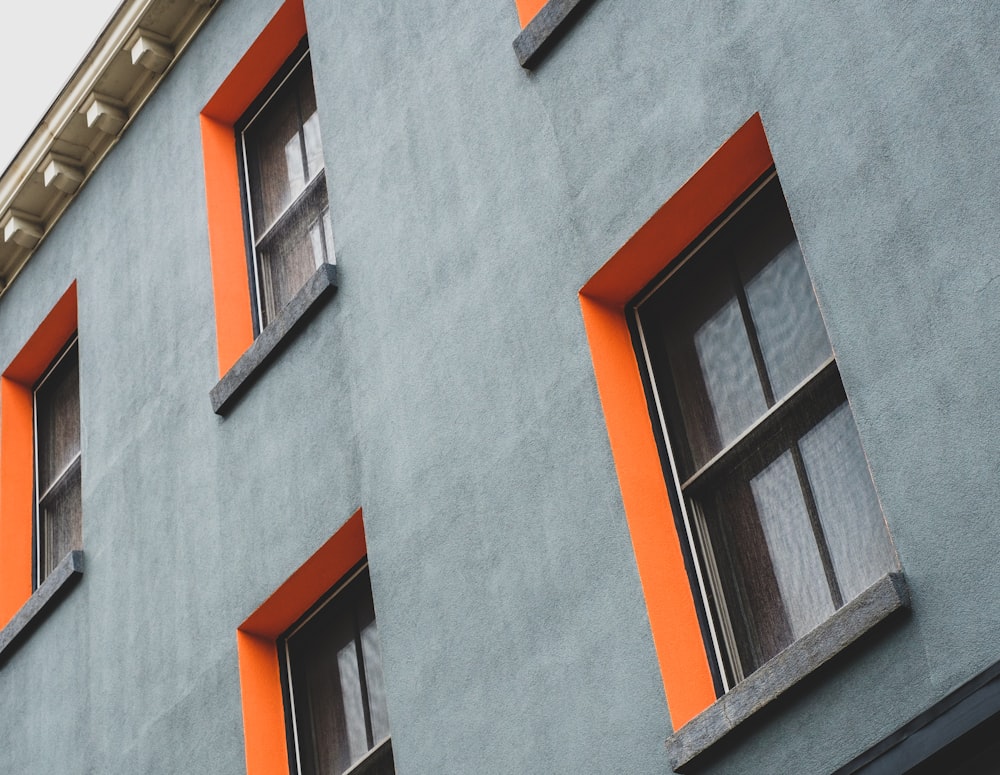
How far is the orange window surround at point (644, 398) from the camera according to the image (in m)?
6.40

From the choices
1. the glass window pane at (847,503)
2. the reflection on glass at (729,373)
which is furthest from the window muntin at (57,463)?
the glass window pane at (847,503)

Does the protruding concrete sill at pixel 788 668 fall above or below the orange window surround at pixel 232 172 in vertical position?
below

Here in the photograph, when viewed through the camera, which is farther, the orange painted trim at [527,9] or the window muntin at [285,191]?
the window muntin at [285,191]

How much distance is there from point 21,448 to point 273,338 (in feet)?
14.5

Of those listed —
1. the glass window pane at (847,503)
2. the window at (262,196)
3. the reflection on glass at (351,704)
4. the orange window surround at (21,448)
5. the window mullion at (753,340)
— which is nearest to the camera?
the glass window pane at (847,503)

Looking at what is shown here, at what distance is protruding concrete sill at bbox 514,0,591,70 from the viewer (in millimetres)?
7852

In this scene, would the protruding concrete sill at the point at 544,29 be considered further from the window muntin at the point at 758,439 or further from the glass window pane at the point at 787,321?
the glass window pane at the point at 787,321

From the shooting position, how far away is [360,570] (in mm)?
8773

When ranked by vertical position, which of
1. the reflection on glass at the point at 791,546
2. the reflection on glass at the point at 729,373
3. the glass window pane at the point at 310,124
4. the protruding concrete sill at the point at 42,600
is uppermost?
the glass window pane at the point at 310,124

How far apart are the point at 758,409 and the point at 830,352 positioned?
429 mm

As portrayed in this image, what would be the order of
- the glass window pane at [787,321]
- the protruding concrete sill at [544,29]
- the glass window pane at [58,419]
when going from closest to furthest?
the glass window pane at [787,321] < the protruding concrete sill at [544,29] < the glass window pane at [58,419]

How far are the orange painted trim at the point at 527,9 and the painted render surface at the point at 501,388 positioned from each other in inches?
2.2

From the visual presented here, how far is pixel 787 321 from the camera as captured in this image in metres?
6.73

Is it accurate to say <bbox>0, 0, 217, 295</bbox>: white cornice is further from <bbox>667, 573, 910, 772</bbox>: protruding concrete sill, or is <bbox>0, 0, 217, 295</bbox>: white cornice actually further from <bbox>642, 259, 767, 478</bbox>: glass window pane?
<bbox>667, 573, 910, 772</bbox>: protruding concrete sill
